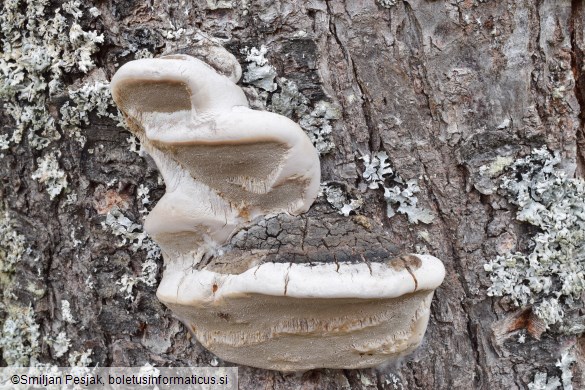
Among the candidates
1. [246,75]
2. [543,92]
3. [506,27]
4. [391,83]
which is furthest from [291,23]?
[543,92]

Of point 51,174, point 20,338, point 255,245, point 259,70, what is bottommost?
point 20,338

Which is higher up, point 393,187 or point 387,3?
point 387,3

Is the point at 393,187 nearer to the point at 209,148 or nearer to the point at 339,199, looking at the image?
the point at 339,199

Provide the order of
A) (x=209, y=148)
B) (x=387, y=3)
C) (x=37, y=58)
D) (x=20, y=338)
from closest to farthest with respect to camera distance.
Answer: (x=209, y=148)
(x=387, y=3)
(x=37, y=58)
(x=20, y=338)

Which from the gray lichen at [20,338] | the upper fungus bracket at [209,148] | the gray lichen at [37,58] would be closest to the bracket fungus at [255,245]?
the upper fungus bracket at [209,148]

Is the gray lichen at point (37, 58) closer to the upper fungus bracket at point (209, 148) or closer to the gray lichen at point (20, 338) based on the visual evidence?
the upper fungus bracket at point (209, 148)

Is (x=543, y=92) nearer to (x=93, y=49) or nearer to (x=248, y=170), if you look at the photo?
(x=248, y=170)

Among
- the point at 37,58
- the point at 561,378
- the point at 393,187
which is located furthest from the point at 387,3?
the point at 561,378

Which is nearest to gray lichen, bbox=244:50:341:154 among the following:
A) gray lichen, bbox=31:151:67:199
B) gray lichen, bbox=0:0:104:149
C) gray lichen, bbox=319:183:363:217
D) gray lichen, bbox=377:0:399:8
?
gray lichen, bbox=319:183:363:217
